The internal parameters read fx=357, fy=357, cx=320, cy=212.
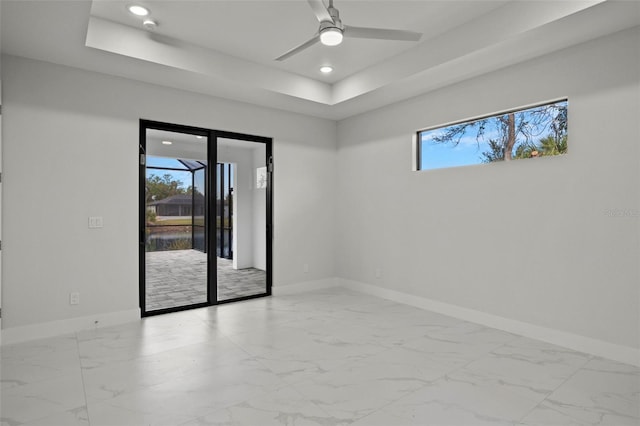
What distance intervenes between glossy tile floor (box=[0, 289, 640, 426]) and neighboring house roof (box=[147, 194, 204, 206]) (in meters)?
1.38

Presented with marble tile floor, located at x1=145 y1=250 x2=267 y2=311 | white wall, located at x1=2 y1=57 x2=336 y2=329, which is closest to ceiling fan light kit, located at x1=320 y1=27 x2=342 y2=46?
white wall, located at x1=2 y1=57 x2=336 y2=329

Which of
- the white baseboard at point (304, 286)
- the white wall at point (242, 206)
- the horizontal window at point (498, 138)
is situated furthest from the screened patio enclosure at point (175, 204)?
the horizontal window at point (498, 138)

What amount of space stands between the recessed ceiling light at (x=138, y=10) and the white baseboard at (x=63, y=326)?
9.72 ft

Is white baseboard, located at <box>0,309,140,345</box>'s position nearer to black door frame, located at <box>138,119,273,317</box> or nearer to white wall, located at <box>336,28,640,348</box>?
black door frame, located at <box>138,119,273,317</box>

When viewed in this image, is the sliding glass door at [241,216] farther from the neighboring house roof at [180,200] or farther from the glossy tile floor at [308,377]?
the glossy tile floor at [308,377]

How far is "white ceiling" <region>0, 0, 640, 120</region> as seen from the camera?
2803mm

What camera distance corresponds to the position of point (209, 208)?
4570 mm

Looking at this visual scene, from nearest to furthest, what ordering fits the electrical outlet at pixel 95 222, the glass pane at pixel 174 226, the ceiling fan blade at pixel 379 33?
the ceiling fan blade at pixel 379 33
the electrical outlet at pixel 95 222
the glass pane at pixel 174 226

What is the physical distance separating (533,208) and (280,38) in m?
3.01

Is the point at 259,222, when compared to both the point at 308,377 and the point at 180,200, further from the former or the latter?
the point at 308,377

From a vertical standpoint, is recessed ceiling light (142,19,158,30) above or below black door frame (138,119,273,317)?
above

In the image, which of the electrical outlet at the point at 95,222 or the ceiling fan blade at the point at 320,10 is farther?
the electrical outlet at the point at 95,222

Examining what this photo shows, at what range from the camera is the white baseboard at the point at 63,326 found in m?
3.29

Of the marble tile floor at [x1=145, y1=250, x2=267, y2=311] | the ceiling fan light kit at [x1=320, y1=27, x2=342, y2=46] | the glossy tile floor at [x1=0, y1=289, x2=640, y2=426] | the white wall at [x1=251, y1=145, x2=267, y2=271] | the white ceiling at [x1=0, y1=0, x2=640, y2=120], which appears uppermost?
the white ceiling at [x1=0, y1=0, x2=640, y2=120]
